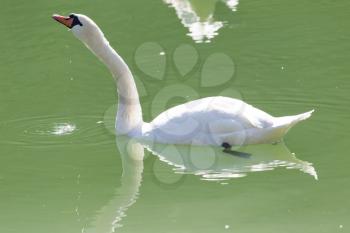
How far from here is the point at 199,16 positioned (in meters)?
12.8

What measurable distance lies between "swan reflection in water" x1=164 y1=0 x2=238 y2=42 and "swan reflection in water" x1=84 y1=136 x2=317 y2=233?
3.52 m

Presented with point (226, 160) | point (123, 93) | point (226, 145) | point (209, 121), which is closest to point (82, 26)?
point (123, 93)

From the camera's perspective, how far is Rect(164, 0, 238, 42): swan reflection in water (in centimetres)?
1166

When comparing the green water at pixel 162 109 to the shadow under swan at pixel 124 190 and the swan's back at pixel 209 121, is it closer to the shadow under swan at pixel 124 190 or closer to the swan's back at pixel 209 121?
the shadow under swan at pixel 124 190

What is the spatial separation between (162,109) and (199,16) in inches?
154

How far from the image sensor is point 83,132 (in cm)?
852

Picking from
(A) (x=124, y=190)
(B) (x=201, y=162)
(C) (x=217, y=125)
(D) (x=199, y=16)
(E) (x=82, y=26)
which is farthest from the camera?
(D) (x=199, y=16)

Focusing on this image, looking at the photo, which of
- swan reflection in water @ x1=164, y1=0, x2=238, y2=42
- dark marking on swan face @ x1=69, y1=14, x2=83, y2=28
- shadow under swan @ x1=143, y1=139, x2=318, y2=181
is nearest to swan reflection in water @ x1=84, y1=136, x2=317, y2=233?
shadow under swan @ x1=143, y1=139, x2=318, y2=181

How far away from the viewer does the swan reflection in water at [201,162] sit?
7.14m

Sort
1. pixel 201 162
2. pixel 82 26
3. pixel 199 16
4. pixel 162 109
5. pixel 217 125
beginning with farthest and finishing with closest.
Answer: pixel 199 16, pixel 162 109, pixel 82 26, pixel 217 125, pixel 201 162

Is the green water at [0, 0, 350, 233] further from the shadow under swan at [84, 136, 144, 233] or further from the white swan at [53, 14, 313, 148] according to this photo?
the white swan at [53, 14, 313, 148]

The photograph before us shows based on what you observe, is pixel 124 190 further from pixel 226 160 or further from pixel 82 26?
pixel 82 26

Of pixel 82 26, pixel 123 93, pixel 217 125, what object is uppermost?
pixel 82 26

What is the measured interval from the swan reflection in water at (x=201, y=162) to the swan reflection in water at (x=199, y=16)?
3.52 metres
